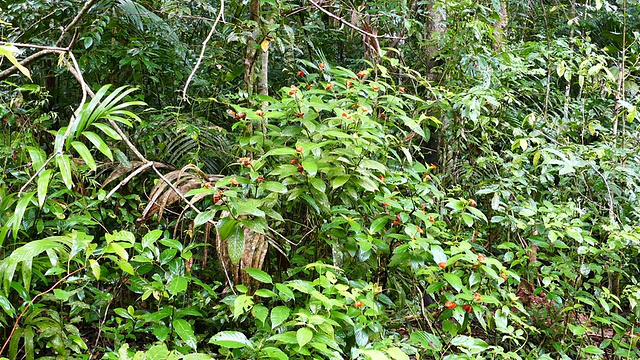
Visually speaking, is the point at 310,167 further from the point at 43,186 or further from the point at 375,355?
the point at 43,186

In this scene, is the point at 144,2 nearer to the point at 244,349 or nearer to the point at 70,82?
the point at 70,82

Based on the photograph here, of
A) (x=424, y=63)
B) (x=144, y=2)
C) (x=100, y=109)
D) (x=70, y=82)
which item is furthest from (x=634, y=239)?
(x=70, y=82)

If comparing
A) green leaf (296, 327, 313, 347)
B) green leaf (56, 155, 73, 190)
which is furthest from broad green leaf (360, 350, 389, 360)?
green leaf (56, 155, 73, 190)

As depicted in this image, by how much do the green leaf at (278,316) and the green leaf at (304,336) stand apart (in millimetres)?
174

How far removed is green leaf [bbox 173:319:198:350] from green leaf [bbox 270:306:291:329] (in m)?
0.34

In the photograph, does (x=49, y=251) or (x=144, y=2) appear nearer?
(x=49, y=251)

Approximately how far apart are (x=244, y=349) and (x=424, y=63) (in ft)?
8.71

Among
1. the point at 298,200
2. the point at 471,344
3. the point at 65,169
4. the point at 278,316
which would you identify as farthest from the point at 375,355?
the point at 65,169

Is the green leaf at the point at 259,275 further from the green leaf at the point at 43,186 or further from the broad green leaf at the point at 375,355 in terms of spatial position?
the green leaf at the point at 43,186

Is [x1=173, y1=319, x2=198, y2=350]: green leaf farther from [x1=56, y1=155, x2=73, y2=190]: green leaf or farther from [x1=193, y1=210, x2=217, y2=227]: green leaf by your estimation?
[x1=56, y1=155, x2=73, y2=190]: green leaf

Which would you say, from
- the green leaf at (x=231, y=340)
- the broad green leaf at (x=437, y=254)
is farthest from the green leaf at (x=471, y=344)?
the green leaf at (x=231, y=340)

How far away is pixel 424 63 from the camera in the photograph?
401cm

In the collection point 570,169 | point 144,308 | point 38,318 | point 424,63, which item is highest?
point 424,63

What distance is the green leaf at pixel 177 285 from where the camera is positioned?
6.88 ft
